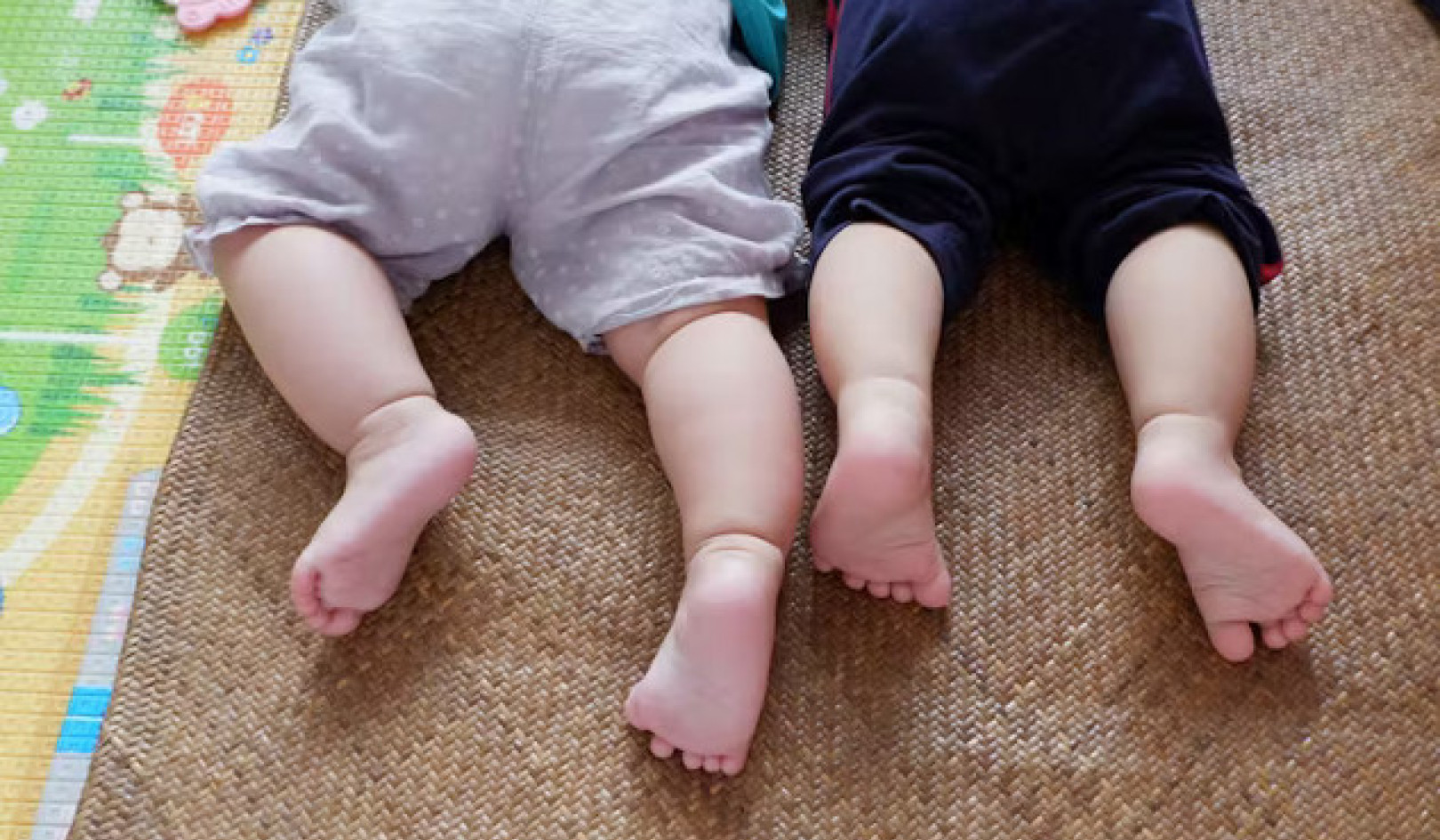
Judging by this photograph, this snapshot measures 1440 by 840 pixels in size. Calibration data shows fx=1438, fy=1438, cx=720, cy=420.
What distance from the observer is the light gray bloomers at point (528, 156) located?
0.98 m

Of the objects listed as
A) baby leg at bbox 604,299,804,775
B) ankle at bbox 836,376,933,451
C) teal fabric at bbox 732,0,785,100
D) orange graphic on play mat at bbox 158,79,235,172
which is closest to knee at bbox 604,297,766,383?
baby leg at bbox 604,299,804,775

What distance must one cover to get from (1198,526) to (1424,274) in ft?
1.25

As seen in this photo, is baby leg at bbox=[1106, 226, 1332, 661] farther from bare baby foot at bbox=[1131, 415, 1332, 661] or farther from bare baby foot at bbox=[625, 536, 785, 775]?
bare baby foot at bbox=[625, 536, 785, 775]

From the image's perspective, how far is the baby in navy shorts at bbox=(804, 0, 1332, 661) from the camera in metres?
0.91

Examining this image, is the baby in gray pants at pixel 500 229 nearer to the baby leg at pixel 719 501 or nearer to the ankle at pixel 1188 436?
the baby leg at pixel 719 501

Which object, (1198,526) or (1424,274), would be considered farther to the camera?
(1424,274)

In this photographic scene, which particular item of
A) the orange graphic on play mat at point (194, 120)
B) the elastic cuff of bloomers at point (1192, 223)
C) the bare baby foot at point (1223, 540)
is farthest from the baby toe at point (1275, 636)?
the orange graphic on play mat at point (194, 120)

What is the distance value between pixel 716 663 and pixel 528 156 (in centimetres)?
39

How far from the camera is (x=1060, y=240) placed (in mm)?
1057

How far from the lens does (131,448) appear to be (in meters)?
1.10

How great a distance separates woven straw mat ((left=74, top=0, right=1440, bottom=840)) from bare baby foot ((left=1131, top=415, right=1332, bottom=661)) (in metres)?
0.03

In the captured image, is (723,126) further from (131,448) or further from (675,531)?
(131,448)

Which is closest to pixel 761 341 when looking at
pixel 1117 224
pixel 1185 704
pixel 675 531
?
pixel 675 531

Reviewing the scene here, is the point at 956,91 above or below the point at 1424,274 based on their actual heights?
above
